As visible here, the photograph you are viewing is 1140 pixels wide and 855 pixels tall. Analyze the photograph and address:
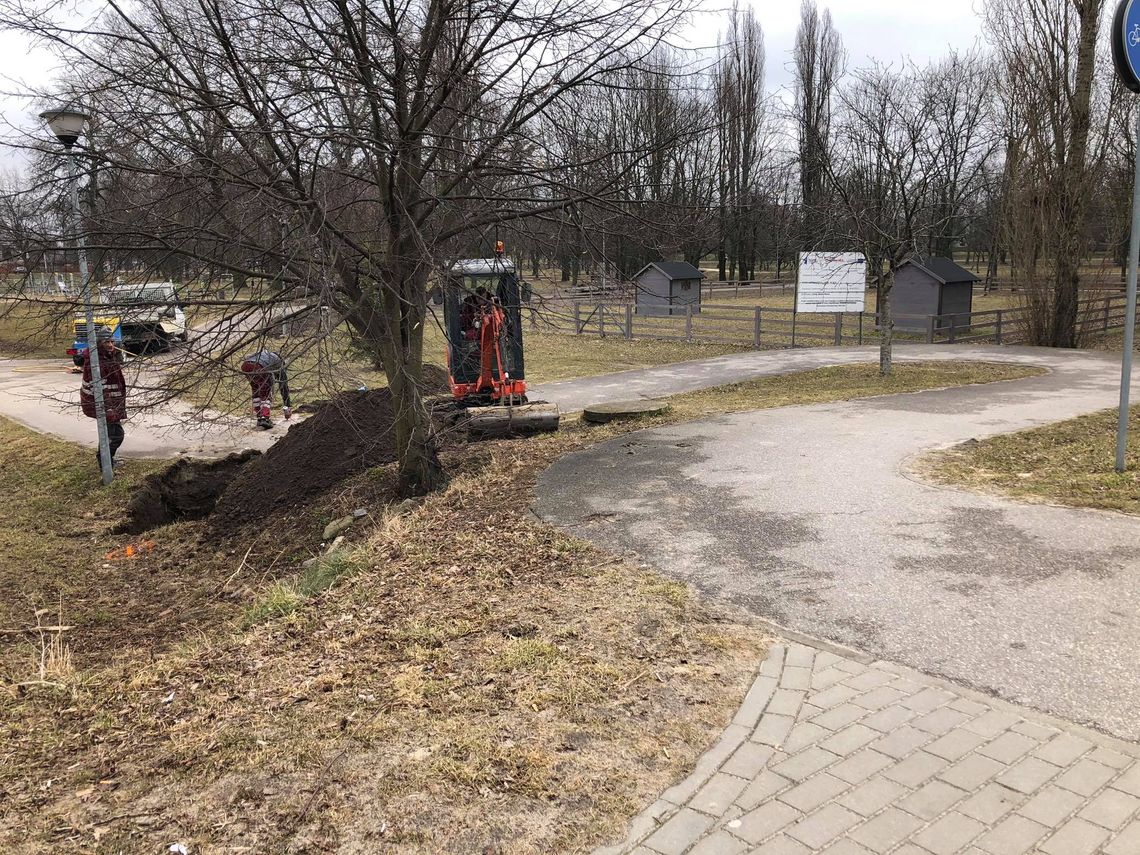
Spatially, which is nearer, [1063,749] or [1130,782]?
[1130,782]

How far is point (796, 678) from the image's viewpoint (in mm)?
3980

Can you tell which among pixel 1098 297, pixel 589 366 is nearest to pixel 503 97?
pixel 589 366

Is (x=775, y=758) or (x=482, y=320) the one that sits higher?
(x=482, y=320)

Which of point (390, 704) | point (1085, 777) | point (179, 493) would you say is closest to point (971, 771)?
point (1085, 777)

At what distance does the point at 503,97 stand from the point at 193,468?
6.64m

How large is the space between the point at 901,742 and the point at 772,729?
51cm

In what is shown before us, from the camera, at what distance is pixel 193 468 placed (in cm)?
1105

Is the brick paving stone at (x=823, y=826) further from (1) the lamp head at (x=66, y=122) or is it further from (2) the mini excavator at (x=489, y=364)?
(1) the lamp head at (x=66, y=122)

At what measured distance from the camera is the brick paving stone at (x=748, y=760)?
3268mm

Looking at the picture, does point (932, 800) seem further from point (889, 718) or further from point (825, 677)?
point (825, 677)

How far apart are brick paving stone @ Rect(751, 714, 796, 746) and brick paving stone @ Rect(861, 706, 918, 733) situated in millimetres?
324

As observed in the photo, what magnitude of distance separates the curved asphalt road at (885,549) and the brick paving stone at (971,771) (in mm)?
591

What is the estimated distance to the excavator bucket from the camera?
1059cm

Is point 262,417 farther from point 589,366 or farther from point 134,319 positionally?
point 589,366
